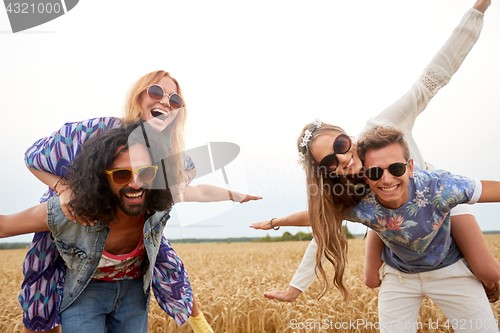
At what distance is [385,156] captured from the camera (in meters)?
2.80

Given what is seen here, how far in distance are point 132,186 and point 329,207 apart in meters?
1.81

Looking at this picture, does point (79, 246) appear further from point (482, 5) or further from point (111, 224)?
point (482, 5)

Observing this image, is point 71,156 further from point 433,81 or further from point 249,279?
point 249,279

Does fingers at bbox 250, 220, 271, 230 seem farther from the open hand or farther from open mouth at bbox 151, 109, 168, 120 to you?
open mouth at bbox 151, 109, 168, 120

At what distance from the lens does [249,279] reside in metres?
5.85

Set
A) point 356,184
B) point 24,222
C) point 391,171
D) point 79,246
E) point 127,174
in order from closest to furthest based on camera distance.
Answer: point 24,222 < point 127,174 < point 79,246 < point 391,171 < point 356,184

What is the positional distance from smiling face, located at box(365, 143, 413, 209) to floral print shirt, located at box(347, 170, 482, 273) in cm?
7

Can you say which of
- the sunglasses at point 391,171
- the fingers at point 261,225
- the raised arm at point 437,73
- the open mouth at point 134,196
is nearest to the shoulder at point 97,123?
the open mouth at point 134,196

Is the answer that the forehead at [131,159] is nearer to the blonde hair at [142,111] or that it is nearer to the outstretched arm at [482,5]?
the blonde hair at [142,111]

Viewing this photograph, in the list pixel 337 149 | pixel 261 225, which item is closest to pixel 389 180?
pixel 337 149

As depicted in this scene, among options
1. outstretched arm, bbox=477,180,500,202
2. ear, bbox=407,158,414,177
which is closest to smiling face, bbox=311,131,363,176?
ear, bbox=407,158,414,177

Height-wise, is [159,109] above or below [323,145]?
above

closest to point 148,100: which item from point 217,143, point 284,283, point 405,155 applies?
point 217,143

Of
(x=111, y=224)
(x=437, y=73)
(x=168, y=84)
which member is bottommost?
(x=111, y=224)
